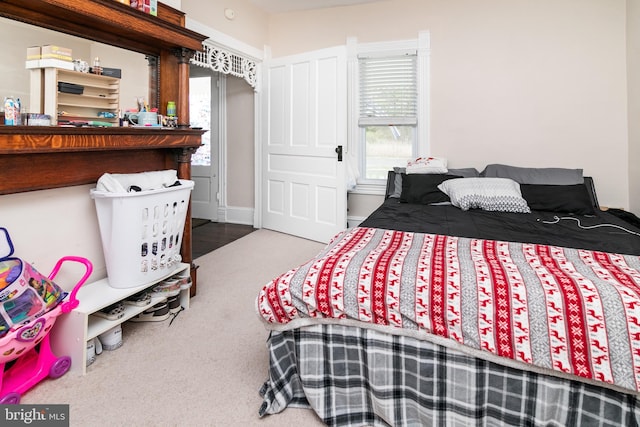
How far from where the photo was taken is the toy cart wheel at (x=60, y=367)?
1.75 m

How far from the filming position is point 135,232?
205 cm

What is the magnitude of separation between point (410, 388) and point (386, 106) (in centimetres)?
345

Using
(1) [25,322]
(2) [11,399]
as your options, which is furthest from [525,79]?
(2) [11,399]

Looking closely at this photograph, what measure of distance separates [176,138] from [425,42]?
291 cm

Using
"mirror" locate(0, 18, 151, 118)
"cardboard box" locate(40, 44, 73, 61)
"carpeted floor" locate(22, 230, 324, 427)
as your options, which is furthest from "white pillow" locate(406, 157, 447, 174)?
"cardboard box" locate(40, 44, 73, 61)

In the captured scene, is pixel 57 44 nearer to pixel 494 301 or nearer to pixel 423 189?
pixel 494 301

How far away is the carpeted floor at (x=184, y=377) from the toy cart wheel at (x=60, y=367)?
0.03 meters

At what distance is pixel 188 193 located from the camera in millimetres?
2416

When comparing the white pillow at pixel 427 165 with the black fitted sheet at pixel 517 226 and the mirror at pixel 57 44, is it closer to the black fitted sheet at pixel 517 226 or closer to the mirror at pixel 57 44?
the black fitted sheet at pixel 517 226

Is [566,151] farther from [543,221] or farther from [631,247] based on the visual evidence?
[631,247]

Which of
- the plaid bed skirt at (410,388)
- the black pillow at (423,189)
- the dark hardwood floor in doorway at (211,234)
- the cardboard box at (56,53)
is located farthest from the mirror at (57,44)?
the black pillow at (423,189)

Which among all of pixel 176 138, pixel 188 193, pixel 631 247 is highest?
pixel 176 138

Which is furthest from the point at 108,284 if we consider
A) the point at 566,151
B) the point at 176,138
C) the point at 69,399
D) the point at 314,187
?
the point at 566,151

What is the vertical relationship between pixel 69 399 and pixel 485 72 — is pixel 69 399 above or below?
below
